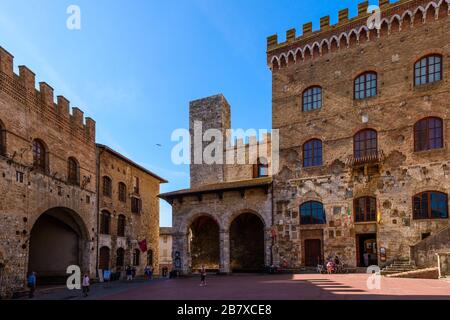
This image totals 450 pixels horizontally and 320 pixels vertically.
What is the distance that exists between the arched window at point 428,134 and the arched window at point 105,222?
64.5 ft

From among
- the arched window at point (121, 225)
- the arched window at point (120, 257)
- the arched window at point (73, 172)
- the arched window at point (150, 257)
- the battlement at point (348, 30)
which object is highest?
the battlement at point (348, 30)

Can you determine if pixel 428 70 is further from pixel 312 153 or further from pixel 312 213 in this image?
pixel 312 213

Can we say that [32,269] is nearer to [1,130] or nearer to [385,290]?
[1,130]

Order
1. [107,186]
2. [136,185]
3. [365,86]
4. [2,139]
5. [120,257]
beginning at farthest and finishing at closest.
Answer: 1. [136,185]
2. [120,257]
3. [107,186]
4. [365,86]
5. [2,139]

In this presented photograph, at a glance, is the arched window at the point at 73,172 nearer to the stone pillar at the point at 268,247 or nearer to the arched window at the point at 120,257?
the arched window at the point at 120,257

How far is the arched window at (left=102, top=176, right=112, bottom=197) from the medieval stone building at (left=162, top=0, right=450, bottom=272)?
4.85m

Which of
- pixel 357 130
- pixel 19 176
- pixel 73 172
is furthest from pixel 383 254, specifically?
pixel 19 176

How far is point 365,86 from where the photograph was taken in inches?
973

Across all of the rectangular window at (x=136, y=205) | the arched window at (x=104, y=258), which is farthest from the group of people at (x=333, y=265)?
the rectangular window at (x=136, y=205)

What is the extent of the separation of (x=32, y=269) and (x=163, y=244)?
31.1m

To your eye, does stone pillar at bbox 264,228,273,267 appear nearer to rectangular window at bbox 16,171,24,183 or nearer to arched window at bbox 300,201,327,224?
arched window at bbox 300,201,327,224

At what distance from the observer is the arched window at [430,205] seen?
2131cm

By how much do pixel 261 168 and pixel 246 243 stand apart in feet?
21.6
